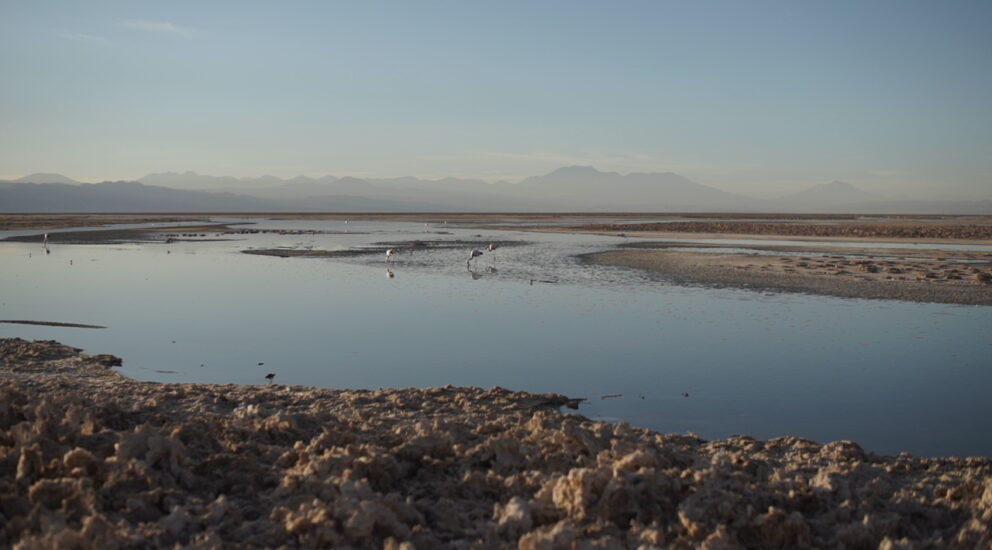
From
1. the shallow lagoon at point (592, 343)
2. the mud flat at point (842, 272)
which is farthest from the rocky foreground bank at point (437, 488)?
the mud flat at point (842, 272)

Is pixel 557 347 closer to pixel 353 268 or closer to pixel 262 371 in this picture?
pixel 262 371

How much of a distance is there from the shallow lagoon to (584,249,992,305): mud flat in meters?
1.52

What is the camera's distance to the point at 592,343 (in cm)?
1177

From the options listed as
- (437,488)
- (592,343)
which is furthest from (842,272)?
(437,488)

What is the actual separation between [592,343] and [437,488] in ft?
24.4

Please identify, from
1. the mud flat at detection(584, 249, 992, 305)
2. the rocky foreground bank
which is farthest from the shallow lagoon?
the rocky foreground bank

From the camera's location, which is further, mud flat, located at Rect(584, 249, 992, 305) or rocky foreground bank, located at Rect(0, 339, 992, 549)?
mud flat, located at Rect(584, 249, 992, 305)

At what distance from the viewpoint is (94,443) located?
4969mm

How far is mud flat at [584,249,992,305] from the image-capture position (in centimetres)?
1792

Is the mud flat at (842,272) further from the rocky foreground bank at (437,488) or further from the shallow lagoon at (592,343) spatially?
the rocky foreground bank at (437,488)

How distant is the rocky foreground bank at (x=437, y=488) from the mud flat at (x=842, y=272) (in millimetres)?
13609

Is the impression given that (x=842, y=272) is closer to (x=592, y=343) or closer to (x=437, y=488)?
(x=592, y=343)

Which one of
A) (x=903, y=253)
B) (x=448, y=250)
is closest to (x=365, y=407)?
(x=448, y=250)

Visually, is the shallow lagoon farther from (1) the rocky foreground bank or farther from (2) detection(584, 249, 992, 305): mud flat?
(1) the rocky foreground bank
